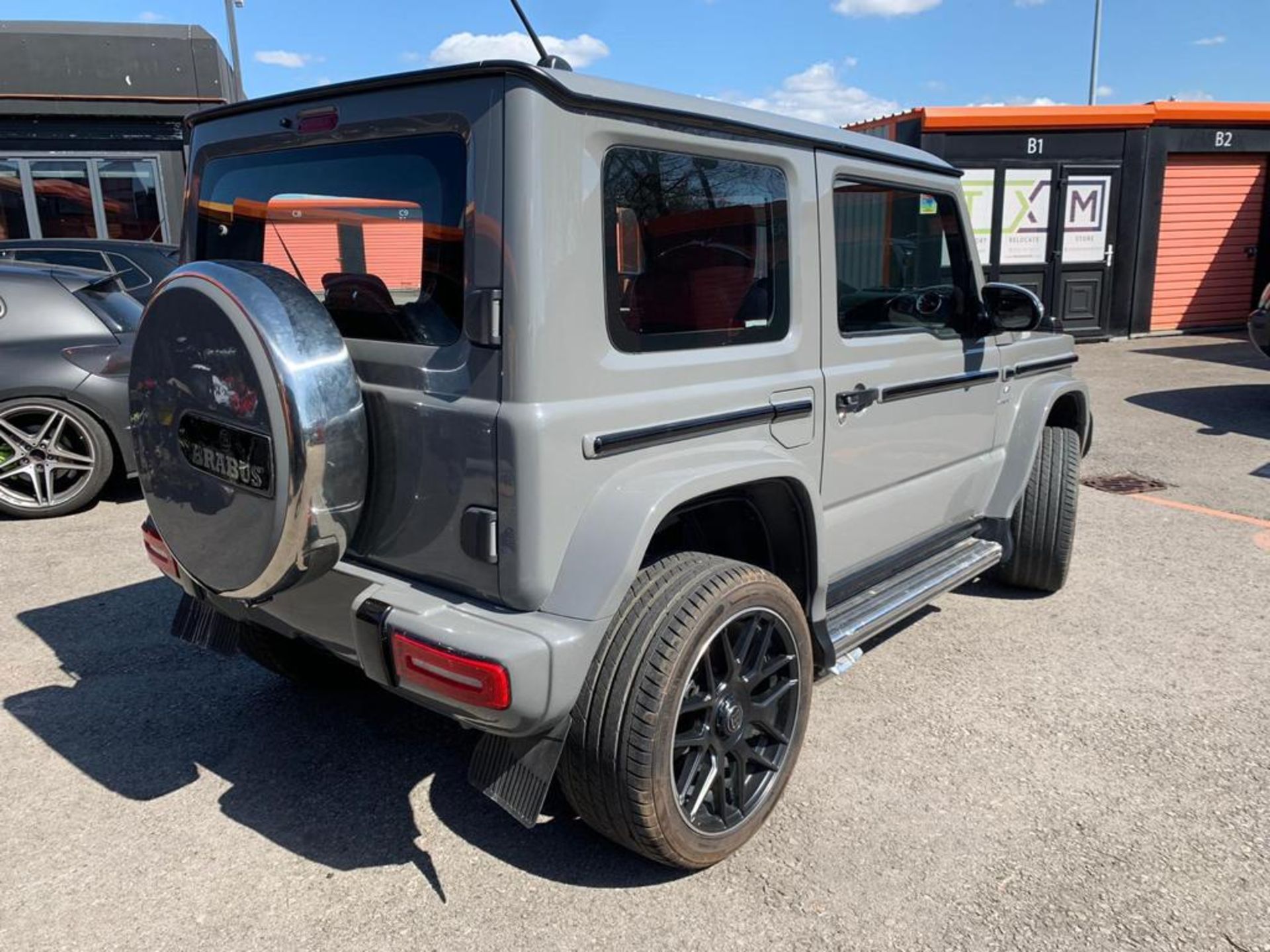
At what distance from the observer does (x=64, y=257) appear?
7.45m

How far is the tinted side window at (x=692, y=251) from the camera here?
2.33 m

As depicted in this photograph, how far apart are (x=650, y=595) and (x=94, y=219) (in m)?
15.0

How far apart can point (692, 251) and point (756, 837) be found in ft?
5.43

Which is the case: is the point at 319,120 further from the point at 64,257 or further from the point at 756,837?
the point at 64,257

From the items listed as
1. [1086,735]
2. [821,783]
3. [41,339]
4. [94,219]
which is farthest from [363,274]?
[94,219]

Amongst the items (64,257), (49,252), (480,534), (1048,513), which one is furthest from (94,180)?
(480,534)

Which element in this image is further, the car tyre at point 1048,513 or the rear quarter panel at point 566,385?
the car tyre at point 1048,513

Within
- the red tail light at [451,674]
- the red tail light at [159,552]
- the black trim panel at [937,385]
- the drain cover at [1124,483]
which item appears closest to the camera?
the red tail light at [451,674]

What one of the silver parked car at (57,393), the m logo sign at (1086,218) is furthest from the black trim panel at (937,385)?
the m logo sign at (1086,218)

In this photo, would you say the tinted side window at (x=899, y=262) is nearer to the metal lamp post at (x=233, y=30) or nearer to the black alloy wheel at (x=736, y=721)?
the black alloy wheel at (x=736, y=721)

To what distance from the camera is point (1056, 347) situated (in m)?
4.46

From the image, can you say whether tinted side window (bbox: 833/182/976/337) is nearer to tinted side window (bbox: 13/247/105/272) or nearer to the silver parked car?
the silver parked car

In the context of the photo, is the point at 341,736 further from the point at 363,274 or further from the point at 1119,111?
the point at 1119,111

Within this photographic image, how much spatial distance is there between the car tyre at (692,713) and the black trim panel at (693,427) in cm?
34
